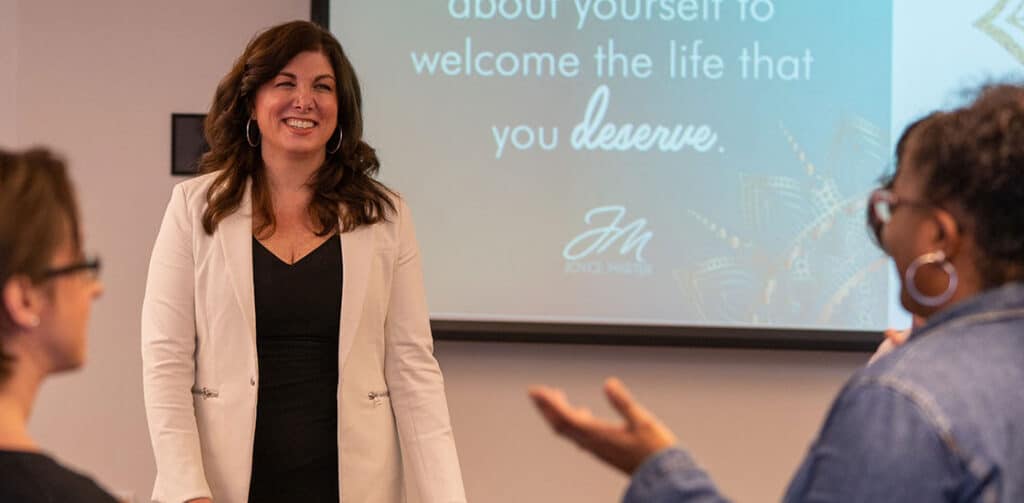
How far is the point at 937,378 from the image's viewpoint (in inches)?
43.4

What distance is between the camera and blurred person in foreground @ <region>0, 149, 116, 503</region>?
1209 millimetres

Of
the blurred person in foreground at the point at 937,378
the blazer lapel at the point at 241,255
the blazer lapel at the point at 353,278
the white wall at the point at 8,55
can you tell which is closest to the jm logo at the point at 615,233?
the blazer lapel at the point at 353,278

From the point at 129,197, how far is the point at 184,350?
138 centimetres

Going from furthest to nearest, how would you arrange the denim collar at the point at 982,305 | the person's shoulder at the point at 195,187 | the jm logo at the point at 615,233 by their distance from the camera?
1. the jm logo at the point at 615,233
2. the person's shoulder at the point at 195,187
3. the denim collar at the point at 982,305

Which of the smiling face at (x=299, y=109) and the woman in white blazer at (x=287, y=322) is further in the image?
the smiling face at (x=299, y=109)

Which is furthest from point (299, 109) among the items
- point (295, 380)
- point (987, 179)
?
point (987, 179)

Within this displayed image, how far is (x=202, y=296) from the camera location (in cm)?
235

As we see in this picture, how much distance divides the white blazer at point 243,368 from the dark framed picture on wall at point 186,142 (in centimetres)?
113

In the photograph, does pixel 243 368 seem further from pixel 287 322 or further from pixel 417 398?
pixel 417 398

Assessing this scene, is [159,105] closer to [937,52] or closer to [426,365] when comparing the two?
[426,365]

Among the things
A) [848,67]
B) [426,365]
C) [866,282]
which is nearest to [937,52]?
[848,67]

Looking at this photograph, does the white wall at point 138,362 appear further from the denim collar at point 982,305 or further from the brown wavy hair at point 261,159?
the denim collar at point 982,305

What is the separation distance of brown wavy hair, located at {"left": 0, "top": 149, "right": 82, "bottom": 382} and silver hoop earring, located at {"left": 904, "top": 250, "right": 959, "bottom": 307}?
2.81 feet

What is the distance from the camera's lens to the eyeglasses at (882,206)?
1255 millimetres
